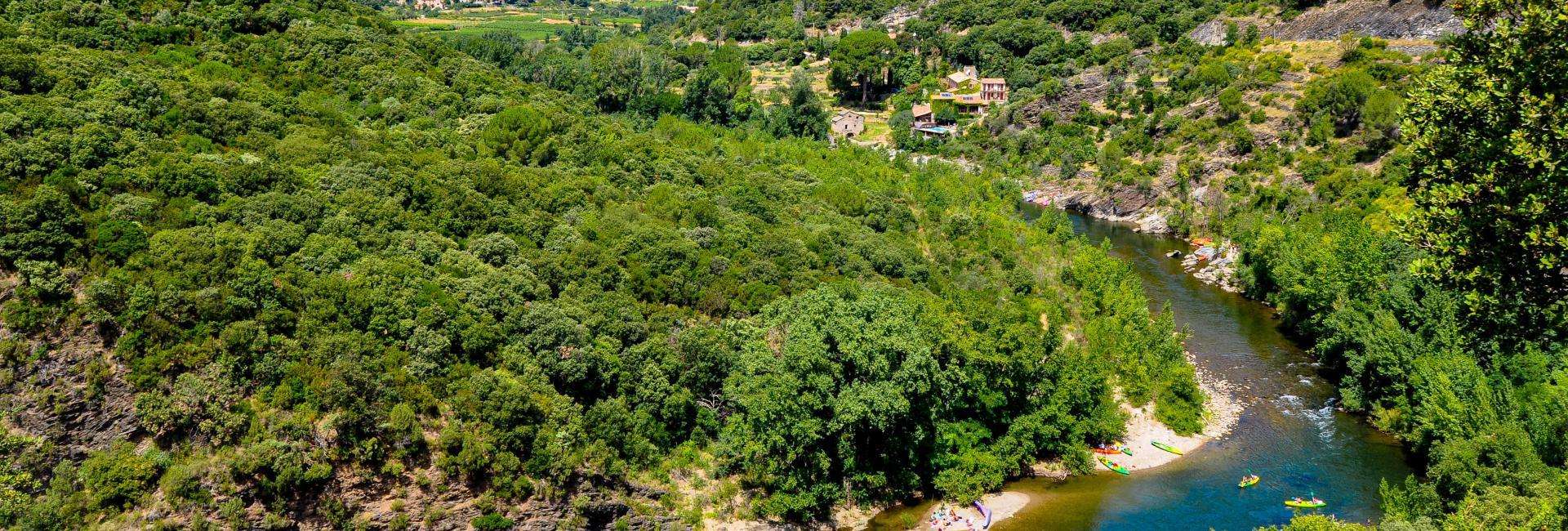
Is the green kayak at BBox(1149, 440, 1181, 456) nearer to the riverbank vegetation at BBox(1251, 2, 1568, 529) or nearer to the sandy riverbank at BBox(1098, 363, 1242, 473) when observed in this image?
the sandy riverbank at BBox(1098, 363, 1242, 473)

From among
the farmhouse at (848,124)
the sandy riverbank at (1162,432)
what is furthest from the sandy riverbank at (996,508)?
the farmhouse at (848,124)

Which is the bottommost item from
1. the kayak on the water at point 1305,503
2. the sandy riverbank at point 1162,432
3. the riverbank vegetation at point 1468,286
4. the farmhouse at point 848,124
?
the sandy riverbank at point 1162,432

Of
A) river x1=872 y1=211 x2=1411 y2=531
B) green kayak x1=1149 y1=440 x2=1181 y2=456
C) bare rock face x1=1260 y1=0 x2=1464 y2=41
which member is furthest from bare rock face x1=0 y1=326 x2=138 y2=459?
bare rock face x1=1260 y1=0 x2=1464 y2=41

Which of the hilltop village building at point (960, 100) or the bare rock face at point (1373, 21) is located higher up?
the bare rock face at point (1373, 21)

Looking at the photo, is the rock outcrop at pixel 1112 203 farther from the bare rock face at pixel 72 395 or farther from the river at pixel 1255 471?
the bare rock face at pixel 72 395

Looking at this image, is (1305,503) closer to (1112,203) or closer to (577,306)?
(577,306)

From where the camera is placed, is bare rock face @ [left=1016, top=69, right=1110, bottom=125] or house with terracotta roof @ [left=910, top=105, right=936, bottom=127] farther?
house with terracotta roof @ [left=910, top=105, right=936, bottom=127]

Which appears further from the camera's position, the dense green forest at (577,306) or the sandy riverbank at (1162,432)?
the sandy riverbank at (1162,432)
